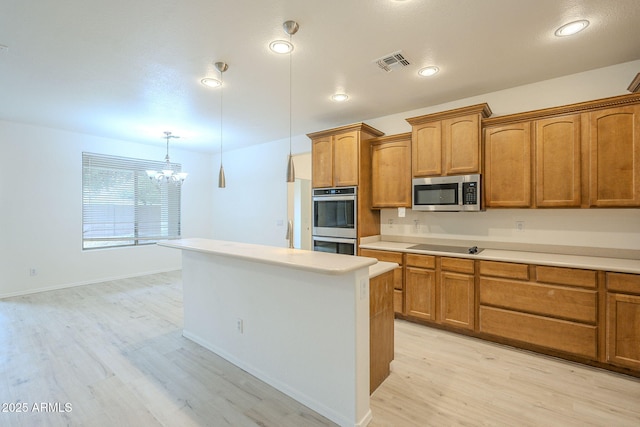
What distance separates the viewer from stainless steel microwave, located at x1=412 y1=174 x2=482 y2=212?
10.1ft

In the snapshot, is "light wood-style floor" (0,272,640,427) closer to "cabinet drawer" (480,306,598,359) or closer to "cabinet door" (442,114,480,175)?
"cabinet drawer" (480,306,598,359)

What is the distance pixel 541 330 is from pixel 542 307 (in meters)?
0.22

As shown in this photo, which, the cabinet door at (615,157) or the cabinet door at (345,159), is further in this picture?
the cabinet door at (345,159)

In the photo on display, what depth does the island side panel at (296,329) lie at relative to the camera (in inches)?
70.0

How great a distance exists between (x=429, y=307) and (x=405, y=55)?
266 cm

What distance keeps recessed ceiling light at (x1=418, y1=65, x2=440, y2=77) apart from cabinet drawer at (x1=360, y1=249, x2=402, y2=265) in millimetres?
2001

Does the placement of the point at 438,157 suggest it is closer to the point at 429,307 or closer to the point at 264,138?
the point at 429,307

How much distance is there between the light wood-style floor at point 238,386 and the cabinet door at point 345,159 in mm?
2021

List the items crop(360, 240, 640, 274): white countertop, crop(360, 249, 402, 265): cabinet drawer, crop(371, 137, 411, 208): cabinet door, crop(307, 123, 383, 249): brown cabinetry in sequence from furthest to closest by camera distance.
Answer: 1. crop(307, 123, 383, 249): brown cabinetry
2. crop(371, 137, 411, 208): cabinet door
3. crop(360, 249, 402, 265): cabinet drawer
4. crop(360, 240, 640, 274): white countertop

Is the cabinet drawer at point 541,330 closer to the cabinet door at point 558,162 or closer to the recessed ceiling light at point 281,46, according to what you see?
the cabinet door at point 558,162

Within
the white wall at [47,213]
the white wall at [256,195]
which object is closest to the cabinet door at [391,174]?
the white wall at [256,195]

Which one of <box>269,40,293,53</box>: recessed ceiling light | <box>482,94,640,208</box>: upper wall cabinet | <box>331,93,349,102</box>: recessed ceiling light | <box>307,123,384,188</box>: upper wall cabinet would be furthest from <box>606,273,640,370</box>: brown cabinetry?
<box>269,40,293,53</box>: recessed ceiling light

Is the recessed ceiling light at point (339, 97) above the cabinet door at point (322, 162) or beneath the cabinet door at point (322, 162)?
above

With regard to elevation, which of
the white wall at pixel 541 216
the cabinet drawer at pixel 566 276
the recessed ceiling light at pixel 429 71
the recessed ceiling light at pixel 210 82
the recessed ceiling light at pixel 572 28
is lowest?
the cabinet drawer at pixel 566 276
